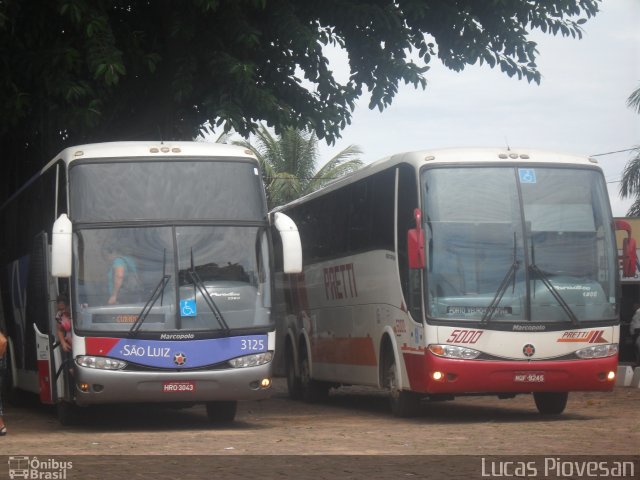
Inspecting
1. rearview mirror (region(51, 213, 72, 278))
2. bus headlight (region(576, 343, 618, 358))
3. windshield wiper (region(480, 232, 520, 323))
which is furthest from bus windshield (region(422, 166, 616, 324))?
rearview mirror (region(51, 213, 72, 278))

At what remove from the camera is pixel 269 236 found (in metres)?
17.5

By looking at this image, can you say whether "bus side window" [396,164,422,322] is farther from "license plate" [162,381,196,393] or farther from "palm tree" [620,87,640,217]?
"palm tree" [620,87,640,217]

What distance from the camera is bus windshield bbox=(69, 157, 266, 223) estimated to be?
17.2m

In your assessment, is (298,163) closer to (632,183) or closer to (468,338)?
(632,183)

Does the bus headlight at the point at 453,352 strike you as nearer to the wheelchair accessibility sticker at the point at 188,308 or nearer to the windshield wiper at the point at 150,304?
the wheelchair accessibility sticker at the point at 188,308

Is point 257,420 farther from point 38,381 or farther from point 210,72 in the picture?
point 210,72

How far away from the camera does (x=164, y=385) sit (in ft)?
54.5

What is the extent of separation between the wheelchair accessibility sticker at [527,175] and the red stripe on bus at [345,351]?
3.71 m

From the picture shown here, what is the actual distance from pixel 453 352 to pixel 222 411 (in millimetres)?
3330

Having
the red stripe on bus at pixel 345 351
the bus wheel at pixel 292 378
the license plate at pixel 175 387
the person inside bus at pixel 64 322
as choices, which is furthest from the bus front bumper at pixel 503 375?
the bus wheel at pixel 292 378

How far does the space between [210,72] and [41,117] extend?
2.63 m

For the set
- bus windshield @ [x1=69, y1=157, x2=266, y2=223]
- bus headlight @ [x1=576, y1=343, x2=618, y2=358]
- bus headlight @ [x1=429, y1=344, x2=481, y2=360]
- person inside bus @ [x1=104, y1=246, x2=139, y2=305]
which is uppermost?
bus windshield @ [x1=69, y1=157, x2=266, y2=223]

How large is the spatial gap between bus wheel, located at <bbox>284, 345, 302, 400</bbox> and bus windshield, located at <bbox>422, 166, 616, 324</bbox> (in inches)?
337

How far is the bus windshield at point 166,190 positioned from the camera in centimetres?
1717
